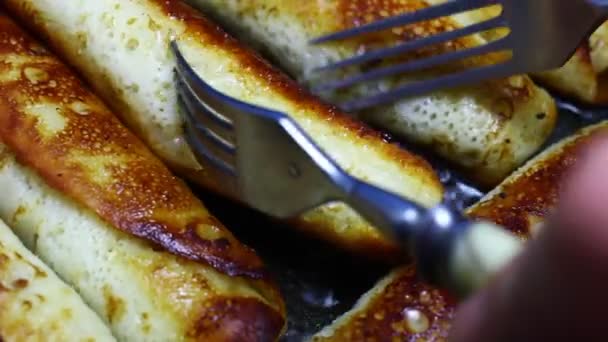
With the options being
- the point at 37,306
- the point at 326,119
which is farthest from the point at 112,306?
the point at 326,119

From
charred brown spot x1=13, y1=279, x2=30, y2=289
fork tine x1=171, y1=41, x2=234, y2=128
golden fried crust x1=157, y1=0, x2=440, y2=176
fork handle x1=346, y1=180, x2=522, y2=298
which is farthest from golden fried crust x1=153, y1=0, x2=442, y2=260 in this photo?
fork handle x1=346, y1=180, x2=522, y2=298

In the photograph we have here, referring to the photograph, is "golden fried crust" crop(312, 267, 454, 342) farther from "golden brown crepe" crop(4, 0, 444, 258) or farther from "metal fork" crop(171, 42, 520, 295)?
"metal fork" crop(171, 42, 520, 295)

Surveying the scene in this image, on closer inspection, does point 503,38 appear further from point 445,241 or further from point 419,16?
point 445,241

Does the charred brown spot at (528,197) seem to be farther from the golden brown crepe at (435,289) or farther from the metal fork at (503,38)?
the metal fork at (503,38)

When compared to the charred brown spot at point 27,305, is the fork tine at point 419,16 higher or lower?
higher

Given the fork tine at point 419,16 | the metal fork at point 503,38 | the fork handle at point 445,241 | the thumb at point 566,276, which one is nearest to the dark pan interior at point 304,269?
the metal fork at point 503,38
